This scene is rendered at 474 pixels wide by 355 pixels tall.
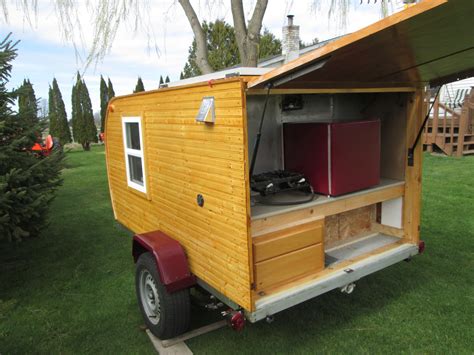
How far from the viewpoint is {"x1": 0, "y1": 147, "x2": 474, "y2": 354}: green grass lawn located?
339cm

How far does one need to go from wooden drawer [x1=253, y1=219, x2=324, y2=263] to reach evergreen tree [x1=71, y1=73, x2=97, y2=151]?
74.4 feet

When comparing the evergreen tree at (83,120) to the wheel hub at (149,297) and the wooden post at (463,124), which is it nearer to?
the wooden post at (463,124)

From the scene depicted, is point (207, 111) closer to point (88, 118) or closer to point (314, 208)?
point (314, 208)

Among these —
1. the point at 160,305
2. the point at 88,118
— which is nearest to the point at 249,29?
the point at 160,305

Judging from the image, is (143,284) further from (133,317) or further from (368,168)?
(368,168)

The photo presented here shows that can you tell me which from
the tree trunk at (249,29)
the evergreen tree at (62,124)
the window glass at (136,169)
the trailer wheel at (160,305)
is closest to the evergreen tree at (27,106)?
the window glass at (136,169)

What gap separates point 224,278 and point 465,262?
3423 millimetres

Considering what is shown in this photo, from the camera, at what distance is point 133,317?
12.8ft

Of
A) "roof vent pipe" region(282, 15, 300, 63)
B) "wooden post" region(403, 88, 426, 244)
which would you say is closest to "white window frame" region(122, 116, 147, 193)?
"wooden post" region(403, 88, 426, 244)

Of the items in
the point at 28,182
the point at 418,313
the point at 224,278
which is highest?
the point at 28,182

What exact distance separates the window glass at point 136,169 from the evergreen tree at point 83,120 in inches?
817

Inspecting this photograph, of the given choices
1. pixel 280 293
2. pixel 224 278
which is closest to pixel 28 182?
pixel 224 278

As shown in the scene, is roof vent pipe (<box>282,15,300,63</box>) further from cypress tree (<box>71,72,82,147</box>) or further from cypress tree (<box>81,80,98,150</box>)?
cypress tree (<box>71,72,82,147</box>)

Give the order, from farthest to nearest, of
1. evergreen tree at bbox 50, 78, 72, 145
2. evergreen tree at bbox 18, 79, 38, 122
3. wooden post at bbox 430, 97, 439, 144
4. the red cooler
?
evergreen tree at bbox 50, 78, 72, 145 < wooden post at bbox 430, 97, 439, 144 < evergreen tree at bbox 18, 79, 38, 122 < the red cooler
